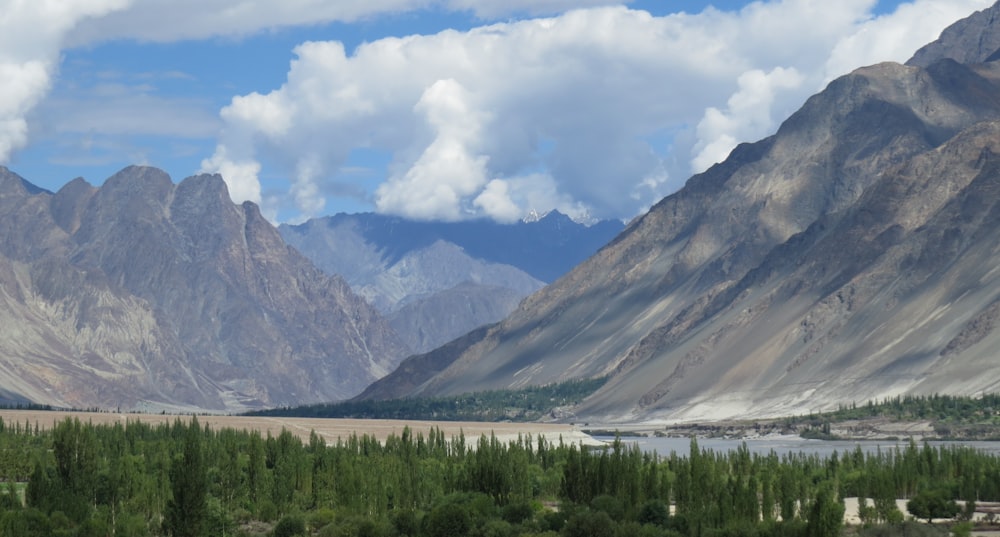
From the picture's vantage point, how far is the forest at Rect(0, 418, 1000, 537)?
369ft

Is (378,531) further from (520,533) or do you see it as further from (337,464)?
(337,464)

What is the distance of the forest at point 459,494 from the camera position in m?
112

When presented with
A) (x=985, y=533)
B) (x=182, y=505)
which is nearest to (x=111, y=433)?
(x=182, y=505)

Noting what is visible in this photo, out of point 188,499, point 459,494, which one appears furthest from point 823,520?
point 188,499

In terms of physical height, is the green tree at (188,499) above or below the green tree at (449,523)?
above

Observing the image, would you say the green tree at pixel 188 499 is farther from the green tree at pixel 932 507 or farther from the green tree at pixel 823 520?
the green tree at pixel 932 507

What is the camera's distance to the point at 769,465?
150m

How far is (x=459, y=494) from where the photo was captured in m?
124

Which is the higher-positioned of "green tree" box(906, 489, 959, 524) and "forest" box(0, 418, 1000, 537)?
"forest" box(0, 418, 1000, 537)

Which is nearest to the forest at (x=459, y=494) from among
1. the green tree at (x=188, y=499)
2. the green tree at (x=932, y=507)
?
the green tree at (x=188, y=499)

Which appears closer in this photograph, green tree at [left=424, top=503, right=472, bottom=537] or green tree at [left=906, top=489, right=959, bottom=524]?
green tree at [left=424, top=503, right=472, bottom=537]

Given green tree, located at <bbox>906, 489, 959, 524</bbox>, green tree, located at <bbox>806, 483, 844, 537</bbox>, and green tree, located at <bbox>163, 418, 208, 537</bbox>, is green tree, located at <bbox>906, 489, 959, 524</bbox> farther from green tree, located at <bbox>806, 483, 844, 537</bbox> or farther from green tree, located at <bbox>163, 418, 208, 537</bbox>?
green tree, located at <bbox>163, 418, 208, 537</bbox>

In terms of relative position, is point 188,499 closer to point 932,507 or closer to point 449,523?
point 449,523

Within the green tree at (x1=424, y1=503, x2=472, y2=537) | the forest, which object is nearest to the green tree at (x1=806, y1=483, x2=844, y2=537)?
the forest
